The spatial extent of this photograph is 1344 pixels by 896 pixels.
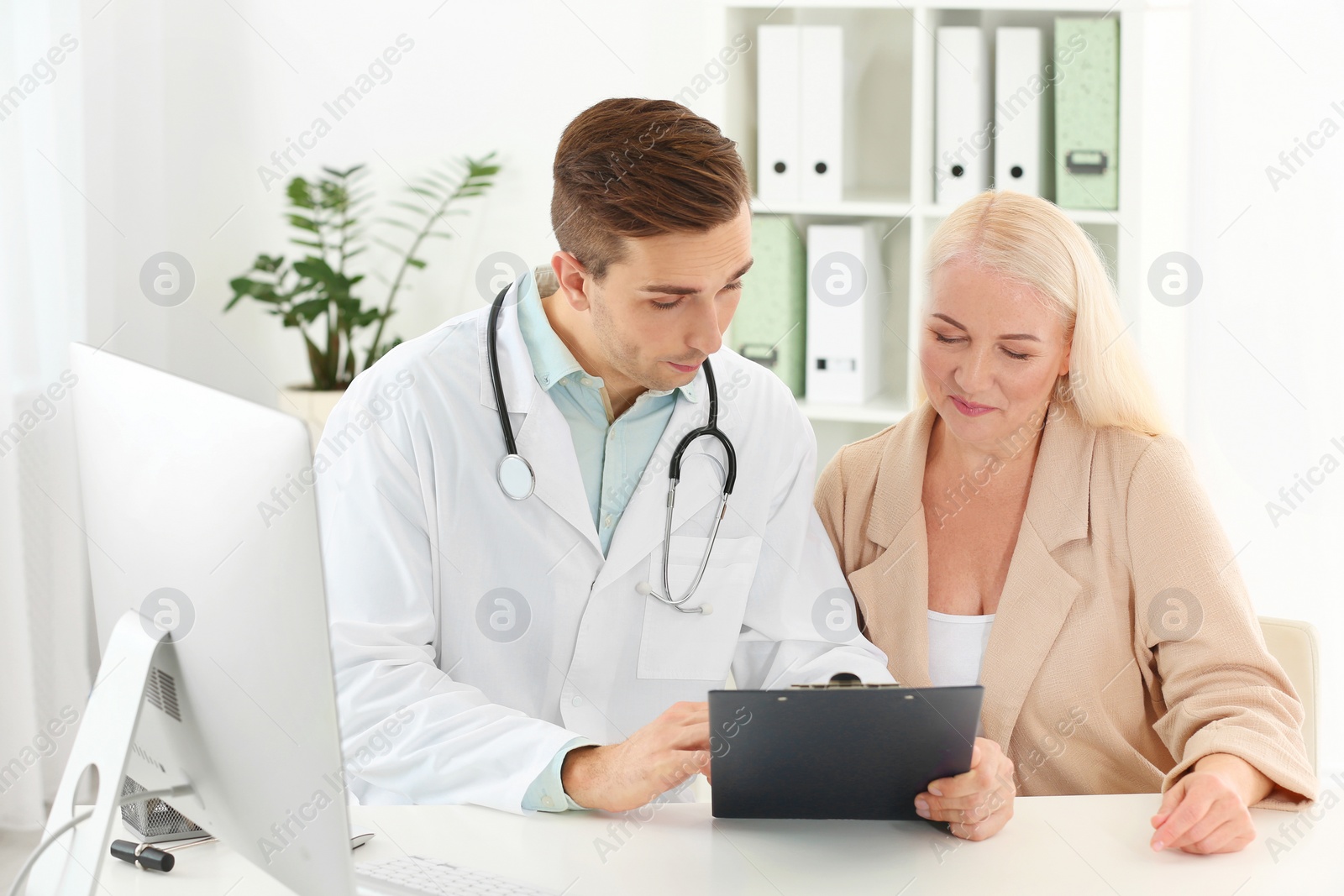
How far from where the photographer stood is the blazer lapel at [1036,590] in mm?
1594

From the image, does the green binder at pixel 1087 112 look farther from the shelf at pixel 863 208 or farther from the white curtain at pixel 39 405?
the white curtain at pixel 39 405

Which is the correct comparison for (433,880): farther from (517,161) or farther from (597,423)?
(517,161)

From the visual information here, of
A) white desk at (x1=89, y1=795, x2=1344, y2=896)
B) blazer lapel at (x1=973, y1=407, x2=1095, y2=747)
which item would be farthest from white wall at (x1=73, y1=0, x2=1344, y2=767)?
white desk at (x1=89, y1=795, x2=1344, y2=896)

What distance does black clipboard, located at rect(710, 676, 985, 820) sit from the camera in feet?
3.43

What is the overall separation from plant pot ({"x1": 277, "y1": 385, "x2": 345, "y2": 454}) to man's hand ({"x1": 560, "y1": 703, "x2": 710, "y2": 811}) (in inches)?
69.9

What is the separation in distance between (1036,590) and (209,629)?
3.73 feet

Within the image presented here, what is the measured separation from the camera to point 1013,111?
2.51 m

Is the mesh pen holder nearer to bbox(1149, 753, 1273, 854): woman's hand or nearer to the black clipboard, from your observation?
the black clipboard

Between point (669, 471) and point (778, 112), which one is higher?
point (778, 112)

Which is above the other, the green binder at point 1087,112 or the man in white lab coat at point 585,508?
the green binder at point 1087,112

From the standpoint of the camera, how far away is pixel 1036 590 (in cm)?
161

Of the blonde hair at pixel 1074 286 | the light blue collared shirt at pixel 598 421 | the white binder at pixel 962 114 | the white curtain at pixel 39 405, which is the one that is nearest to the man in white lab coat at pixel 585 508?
the light blue collared shirt at pixel 598 421

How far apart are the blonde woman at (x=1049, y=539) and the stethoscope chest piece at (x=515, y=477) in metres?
0.53

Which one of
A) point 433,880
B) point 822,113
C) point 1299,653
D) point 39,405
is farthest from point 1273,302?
point 39,405
